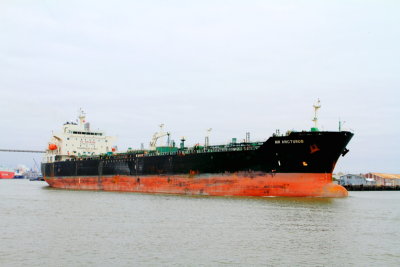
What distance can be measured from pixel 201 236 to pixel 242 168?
45.1 ft

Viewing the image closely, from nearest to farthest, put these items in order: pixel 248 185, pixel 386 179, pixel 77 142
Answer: pixel 248 185 < pixel 77 142 < pixel 386 179

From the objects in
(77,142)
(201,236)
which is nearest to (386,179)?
(77,142)

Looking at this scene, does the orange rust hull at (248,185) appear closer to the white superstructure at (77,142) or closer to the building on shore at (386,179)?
the white superstructure at (77,142)

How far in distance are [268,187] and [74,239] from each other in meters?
15.7

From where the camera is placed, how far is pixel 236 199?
27062 millimetres

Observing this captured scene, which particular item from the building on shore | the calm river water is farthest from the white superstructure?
the building on shore

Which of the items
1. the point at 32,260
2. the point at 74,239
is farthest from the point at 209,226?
the point at 32,260

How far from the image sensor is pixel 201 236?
1533 centimetres

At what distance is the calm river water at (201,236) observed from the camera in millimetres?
12367

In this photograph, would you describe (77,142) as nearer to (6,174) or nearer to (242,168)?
(242,168)

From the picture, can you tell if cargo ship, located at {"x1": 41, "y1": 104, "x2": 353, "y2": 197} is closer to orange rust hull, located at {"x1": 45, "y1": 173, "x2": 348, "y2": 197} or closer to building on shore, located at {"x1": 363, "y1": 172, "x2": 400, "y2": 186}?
orange rust hull, located at {"x1": 45, "y1": 173, "x2": 348, "y2": 197}

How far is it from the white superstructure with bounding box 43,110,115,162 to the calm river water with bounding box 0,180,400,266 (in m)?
27.0

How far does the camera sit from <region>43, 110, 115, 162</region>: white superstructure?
163 ft

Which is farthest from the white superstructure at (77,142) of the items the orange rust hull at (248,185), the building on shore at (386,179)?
the building on shore at (386,179)
